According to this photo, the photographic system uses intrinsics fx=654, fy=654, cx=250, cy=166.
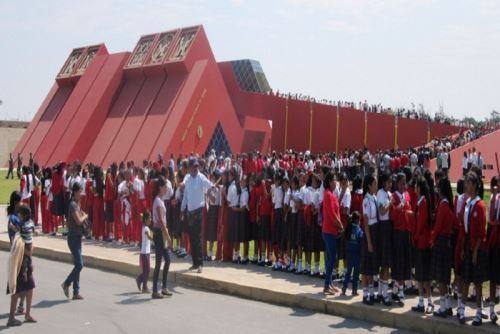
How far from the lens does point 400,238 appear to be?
9.39 metres

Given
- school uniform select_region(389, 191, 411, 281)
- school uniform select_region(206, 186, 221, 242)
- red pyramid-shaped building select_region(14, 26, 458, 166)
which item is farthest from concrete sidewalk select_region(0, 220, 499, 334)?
red pyramid-shaped building select_region(14, 26, 458, 166)

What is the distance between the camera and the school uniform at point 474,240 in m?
8.08

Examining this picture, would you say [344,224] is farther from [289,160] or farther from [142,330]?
[289,160]

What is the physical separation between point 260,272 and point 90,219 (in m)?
6.75

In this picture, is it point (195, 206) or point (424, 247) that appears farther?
point (195, 206)

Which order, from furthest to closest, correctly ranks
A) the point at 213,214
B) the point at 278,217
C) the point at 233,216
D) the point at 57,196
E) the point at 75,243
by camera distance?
the point at 57,196 < the point at 213,214 < the point at 233,216 < the point at 278,217 < the point at 75,243

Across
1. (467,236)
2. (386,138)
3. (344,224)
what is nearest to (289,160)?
(386,138)

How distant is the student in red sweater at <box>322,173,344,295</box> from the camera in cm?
982

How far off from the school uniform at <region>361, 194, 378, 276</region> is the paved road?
0.79 metres

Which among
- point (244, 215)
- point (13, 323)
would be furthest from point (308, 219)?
point (13, 323)

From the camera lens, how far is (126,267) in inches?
506

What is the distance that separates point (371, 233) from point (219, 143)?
2785 cm

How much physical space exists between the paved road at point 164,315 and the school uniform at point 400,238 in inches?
36.8

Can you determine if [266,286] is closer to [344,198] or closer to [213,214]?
[344,198]
